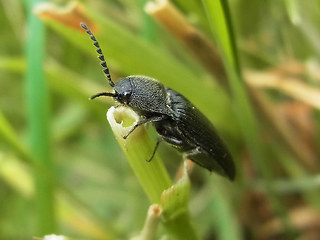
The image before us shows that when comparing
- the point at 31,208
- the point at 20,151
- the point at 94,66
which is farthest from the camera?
the point at 94,66

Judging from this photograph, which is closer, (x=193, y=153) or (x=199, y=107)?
(x=193, y=153)

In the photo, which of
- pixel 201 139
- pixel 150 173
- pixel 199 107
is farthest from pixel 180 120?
pixel 150 173

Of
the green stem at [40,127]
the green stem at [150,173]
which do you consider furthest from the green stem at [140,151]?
the green stem at [40,127]

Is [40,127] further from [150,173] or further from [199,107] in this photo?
[150,173]

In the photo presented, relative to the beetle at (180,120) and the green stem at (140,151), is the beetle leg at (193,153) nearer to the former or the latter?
the beetle at (180,120)

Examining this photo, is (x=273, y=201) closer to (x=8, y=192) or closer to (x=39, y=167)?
(x=39, y=167)

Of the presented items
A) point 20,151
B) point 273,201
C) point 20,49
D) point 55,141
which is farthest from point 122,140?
point 20,49
